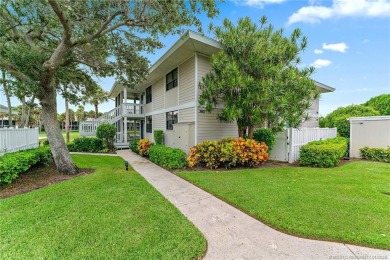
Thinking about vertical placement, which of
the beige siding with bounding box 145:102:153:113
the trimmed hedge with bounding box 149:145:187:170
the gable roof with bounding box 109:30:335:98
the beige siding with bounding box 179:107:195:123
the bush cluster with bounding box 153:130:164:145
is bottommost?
the trimmed hedge with bounding box 149:145:187:170

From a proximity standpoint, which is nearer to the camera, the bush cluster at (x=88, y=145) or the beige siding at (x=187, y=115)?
the beige siding at (x=187, y=115)

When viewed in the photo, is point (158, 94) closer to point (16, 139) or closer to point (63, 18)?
point (16, 139)

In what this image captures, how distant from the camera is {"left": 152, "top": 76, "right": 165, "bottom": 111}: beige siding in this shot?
13.5 metres

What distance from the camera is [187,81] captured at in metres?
10.2

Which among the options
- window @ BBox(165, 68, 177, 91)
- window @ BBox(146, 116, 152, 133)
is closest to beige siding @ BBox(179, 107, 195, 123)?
window @ BBox(165, 68, 177, 91)

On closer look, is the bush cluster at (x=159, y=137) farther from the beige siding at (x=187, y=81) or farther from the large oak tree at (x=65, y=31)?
the large oak tree at (x=65, y=31)

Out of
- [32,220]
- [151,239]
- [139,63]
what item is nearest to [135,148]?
[139,63]

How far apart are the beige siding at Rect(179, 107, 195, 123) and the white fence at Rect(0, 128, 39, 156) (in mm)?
7619

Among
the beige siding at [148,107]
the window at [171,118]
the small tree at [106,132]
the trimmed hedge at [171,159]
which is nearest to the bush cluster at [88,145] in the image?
the small tree at [106,132]

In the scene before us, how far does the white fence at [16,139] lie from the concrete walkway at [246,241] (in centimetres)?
754

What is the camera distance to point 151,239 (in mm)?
2998

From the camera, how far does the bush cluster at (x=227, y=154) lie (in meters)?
7.94

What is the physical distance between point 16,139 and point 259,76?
37.2 feet

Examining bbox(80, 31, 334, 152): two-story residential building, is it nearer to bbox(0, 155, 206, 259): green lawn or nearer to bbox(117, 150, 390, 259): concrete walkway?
bbox(0, 155, 206, 259): green lawn
